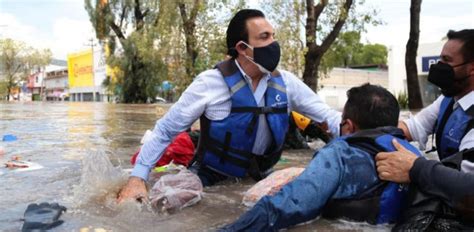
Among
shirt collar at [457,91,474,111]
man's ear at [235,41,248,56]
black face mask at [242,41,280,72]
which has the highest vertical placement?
man's ear at [235,41,248,56]

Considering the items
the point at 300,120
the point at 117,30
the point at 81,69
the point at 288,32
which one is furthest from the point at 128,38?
the point at 81,69

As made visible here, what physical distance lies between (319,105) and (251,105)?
0.58 metres

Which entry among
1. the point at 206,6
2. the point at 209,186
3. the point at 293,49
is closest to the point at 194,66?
the point at 206,6

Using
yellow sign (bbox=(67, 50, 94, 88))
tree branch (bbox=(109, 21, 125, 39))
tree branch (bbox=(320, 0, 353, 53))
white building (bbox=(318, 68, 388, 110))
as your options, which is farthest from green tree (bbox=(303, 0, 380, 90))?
yellow sign (bbox=(67, 50, 94, 88))

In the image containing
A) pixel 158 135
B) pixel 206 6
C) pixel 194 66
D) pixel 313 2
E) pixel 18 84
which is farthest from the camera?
pixel 18 84

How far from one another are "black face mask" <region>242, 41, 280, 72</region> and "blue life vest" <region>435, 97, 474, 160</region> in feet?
3.38

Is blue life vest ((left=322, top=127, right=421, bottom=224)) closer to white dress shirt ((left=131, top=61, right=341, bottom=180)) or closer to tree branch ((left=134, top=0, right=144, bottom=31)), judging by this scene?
white dress shirt ((left=131, top=61, right=341, bottom=180))

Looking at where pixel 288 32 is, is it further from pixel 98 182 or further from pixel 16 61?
pixel 16 61

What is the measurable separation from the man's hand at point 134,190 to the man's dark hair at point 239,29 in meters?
0.98

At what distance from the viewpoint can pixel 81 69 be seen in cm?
7400

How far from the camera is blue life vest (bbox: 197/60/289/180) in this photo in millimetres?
3193

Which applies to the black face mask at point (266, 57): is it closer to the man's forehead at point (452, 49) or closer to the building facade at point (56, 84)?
the man's forehead at point (452, 49)

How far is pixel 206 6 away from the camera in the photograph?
21891 mm

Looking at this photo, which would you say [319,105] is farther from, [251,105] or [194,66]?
[194,66]
